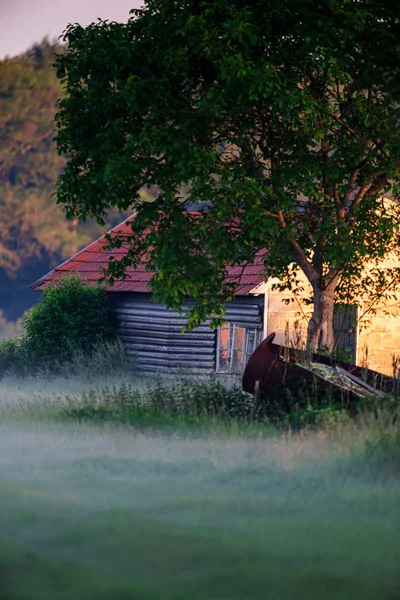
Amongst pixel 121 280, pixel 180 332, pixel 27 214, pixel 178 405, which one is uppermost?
pixel 27 214

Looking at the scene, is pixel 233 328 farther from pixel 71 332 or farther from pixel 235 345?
pixel 71 332

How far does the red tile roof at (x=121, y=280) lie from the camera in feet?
70.8

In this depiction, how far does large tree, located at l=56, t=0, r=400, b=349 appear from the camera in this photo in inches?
552

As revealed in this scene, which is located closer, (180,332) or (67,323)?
(180,332)

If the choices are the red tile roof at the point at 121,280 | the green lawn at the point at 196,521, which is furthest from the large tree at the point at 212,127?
the red tile roof at the point at 121,280

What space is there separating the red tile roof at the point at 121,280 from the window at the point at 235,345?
119 cm


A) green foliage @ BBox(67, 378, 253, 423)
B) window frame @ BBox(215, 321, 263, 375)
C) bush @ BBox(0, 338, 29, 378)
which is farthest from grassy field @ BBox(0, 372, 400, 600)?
bush @ BBox(0, 338, 29, 378)

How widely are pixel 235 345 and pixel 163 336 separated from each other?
2.18 metres

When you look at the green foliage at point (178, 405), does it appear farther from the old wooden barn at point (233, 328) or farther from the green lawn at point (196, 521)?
the old wooden barn at point (233, 328)

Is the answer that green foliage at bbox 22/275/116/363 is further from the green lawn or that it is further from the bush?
the green lawn

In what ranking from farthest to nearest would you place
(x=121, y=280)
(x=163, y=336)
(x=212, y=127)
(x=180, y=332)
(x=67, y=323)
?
(x=67, y=323)
(x=163, y=336)
(x=180, y=332)
(x=121, y=280)
(x=212, y=127)

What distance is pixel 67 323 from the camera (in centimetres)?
2358

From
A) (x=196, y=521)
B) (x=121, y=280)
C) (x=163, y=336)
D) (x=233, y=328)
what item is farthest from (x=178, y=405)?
(x=163, y=336)

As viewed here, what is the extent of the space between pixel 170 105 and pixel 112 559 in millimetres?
10302
